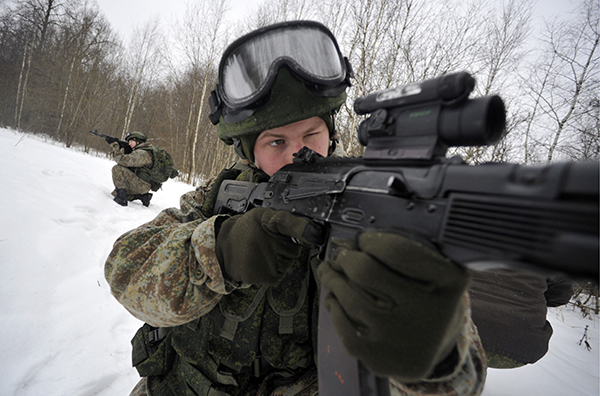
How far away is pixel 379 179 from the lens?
88cm

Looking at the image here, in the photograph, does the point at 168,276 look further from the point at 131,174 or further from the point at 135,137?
the point at 135,137

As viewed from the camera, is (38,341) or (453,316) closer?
(453,316)

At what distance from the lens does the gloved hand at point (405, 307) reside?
24.5 inches

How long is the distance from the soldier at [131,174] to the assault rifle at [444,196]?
7.25 metres

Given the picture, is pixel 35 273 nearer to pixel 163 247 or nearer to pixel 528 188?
pixel 163 247

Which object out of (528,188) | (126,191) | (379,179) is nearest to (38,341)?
(379,179)

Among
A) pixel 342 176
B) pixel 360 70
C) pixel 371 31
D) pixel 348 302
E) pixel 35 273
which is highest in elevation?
pixel 371 31

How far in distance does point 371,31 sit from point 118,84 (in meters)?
20.9

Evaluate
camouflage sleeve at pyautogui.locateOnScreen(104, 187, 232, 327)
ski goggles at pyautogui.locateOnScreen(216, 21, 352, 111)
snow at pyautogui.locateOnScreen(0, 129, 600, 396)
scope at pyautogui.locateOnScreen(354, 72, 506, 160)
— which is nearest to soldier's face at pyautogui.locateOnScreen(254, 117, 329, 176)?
ski goggles at pyautogui.locateOnScreen(216, 21, 352, 111)

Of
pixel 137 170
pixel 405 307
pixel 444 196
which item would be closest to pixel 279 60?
pixel 444 196

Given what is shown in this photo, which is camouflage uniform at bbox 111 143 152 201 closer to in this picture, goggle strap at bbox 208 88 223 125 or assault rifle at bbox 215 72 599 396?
goggle strap at bbox 208 88 223 125

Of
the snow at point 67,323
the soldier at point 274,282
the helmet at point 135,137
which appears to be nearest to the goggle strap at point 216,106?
the soldier at point 274,282

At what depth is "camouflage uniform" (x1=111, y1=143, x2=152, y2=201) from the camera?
675cm

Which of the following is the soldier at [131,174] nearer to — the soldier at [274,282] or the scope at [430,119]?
the soldier at [274,282]
